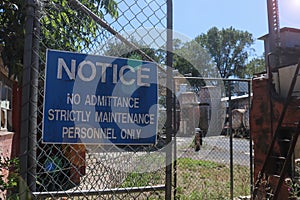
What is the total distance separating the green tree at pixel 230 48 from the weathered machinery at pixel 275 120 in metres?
44.2

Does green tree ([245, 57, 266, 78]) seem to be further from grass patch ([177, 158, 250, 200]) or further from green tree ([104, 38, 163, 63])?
green tree ([104, 38, 163, 63])

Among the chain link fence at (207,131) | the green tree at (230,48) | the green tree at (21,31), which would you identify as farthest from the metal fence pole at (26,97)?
the green tree at (230,48)

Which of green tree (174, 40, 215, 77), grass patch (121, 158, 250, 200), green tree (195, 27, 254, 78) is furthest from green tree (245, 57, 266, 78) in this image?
grass patch (121, 158, 250, 200)

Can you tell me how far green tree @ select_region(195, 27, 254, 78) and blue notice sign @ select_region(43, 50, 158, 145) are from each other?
47041 mm

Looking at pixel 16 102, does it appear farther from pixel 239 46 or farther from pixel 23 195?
pixel 239 46

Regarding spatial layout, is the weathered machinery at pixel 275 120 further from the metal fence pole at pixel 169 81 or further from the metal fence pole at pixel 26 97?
the metal fence pole at pixel 26 97

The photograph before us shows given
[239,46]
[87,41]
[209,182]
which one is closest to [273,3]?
[87,41]

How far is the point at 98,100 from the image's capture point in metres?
1.49

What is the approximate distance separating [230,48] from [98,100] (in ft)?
160

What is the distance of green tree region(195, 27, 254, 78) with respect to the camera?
155 feet

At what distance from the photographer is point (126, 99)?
61.1 inches

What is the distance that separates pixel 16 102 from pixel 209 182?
410 centimetres

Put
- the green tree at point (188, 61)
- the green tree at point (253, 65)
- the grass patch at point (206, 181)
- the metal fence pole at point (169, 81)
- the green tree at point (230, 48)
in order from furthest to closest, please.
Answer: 1. the green tree at point (230, 48)
2. the green tree at point (253, 65)
3. the green tree at point (188, 61)
4. the grass patch at point (206, 181)
5. the metal fence pole at point (169, 81)

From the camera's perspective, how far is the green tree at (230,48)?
47.3 metres
